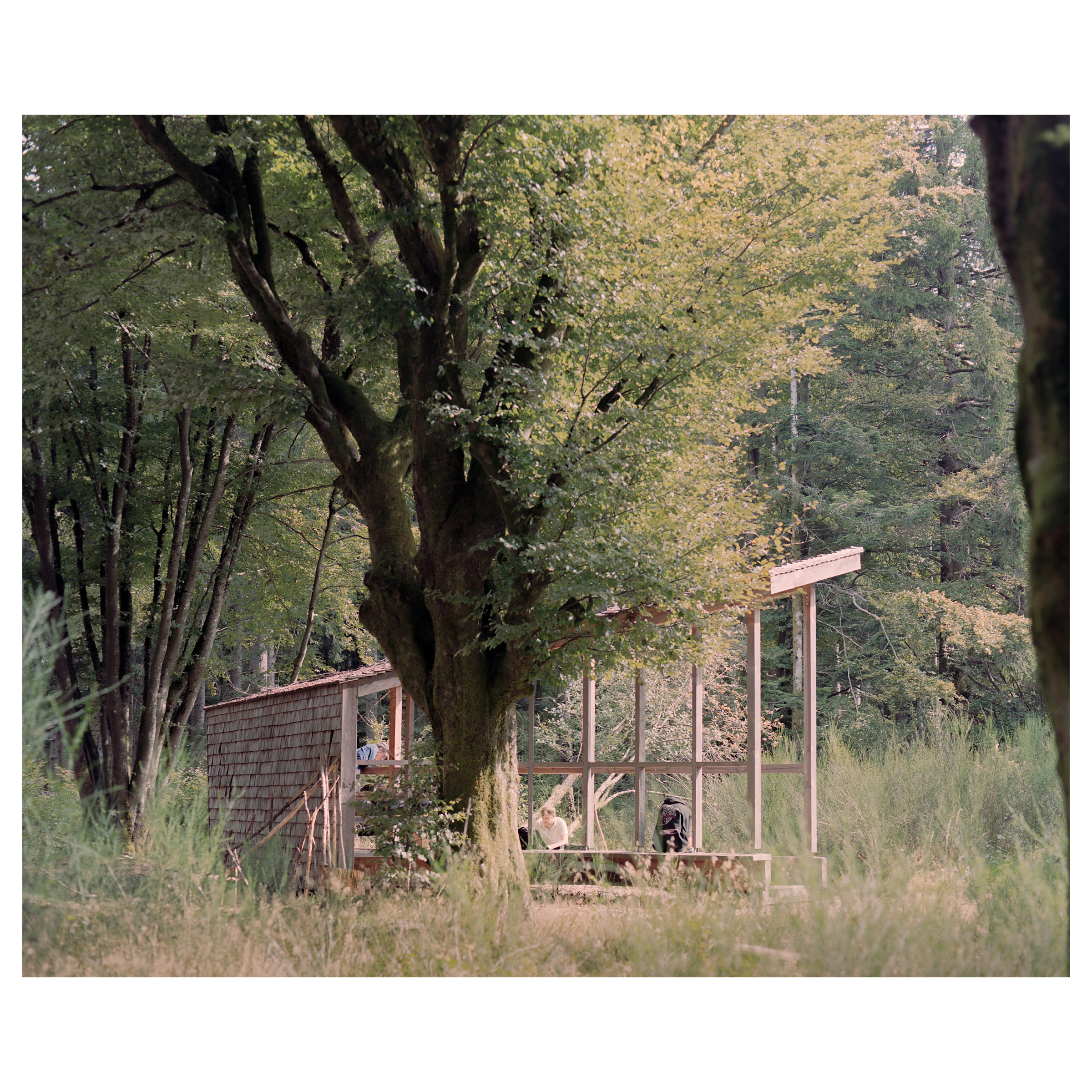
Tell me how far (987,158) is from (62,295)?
561 cm

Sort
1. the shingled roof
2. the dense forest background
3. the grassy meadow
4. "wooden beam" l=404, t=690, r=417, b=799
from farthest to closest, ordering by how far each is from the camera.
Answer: the shingled roof < the dense forest background < "wooden beam" l=404, t=690, r=417, b=799 < the grassy meadow

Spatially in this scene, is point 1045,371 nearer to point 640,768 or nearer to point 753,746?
point 753,746

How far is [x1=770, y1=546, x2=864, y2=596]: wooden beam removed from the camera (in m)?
8.40

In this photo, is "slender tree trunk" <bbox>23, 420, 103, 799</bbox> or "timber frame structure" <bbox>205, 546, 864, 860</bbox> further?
"timber frame structure" <bbox>205, 546, 864, 860</bbox>

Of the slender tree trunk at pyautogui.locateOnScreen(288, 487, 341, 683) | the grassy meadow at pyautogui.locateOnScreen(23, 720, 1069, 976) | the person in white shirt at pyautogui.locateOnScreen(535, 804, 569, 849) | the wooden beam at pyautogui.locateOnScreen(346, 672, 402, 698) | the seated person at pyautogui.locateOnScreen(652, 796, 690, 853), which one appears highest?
the slender tree trunk at pyautogui.locateOnScreen(288, 487, 341, 683)

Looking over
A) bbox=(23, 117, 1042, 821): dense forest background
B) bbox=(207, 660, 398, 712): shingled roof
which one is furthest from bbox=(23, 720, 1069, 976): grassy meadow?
bbox=(207, 660, 398, 712): shingled roof

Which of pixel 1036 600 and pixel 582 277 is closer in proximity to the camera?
pixel 1036 600

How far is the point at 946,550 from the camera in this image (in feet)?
50.1

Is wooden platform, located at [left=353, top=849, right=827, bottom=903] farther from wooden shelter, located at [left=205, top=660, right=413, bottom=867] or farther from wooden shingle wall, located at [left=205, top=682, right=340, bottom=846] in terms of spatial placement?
wooden shingle wall, located at [left=205, top=682, right=340, bottom=846]

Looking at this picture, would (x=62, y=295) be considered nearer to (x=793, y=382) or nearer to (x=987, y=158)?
(x=987, y=158)

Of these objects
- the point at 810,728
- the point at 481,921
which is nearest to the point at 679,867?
the point at 481,921

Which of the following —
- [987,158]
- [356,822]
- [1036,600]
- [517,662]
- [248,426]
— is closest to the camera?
[1036,600]

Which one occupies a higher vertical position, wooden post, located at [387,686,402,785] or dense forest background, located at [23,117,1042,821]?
dense forest background, located at [23,117,1042,821]
